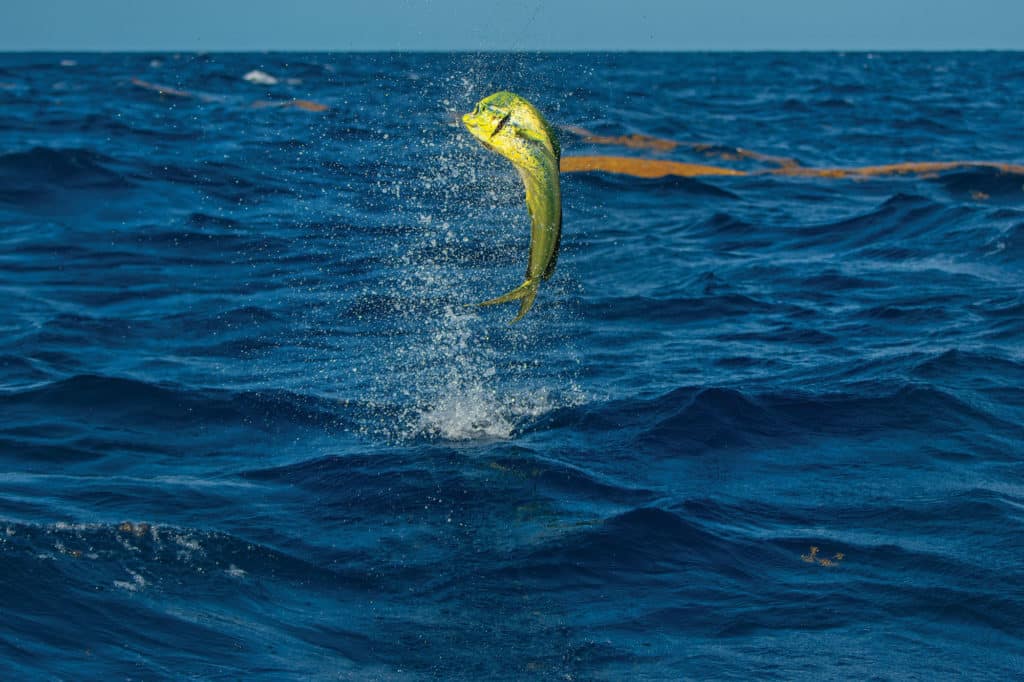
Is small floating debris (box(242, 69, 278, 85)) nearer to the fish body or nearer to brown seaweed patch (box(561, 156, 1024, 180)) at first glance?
brown seaweed patch (box(561, 156, 1024, 180))

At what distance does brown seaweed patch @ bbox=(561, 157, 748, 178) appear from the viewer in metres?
18.4

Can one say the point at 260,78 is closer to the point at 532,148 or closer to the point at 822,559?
the point at 822,559

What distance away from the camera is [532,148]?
4.29 meters

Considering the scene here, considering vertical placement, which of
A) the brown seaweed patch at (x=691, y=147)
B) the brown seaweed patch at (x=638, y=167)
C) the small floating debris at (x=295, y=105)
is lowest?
the brown seaweed patch at (x=638, y=167)

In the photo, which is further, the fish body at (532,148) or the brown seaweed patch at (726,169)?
the brown seaweed patch at (726,169)

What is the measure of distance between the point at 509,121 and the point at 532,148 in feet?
0.41

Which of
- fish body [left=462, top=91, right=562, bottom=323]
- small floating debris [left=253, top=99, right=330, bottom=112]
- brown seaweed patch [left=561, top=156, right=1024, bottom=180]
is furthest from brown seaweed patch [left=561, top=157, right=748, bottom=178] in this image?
fish body [left=462, top=91, right=562, bottom=323]

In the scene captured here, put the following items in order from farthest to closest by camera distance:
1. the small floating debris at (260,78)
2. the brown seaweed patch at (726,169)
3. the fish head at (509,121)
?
the small floating debris at (260,78) < the brown seaweed patch at (726,169) < the fish head at (509,121)

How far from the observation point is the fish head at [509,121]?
4250 mm

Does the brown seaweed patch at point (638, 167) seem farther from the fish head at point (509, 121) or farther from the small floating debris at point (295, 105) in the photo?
the fish head at point (509, 121)

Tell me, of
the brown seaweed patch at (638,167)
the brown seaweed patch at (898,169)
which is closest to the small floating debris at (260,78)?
the brown seaweed patch at (638,167)

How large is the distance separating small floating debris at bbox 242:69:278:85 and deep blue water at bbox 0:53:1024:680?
2730 centimetres

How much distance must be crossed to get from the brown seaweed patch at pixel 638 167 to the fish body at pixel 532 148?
13717 mm

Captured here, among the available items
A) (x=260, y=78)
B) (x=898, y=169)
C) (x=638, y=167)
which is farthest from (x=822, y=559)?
(x=260, y=78)
